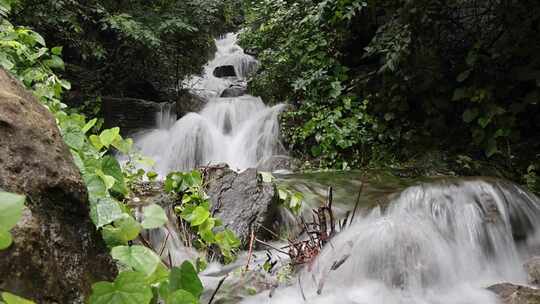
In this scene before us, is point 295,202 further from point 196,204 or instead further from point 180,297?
point 180,297

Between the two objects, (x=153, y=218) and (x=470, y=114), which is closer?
(x=153, y=218)

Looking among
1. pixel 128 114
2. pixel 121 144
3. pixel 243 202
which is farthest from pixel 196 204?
pixel 128 114

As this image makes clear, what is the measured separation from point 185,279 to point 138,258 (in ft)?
0.47

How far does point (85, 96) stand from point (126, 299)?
301 inches

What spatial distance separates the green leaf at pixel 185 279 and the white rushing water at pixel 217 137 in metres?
5.72

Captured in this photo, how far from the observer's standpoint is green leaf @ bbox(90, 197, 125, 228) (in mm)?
1164

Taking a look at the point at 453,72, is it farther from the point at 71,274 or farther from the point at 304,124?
the point at 71,274

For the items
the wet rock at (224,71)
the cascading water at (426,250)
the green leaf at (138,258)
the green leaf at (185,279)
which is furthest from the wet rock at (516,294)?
the wet rock at (224,71)

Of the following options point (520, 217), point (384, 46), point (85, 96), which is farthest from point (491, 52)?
point (85, 96)

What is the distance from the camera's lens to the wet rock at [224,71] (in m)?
12.8

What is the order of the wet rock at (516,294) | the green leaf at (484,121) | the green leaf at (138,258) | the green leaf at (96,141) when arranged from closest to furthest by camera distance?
1. the green leaf at (138,258)
2. the green leaf at (96,141)
3. the wet rock at (516,294)
4. the green leaf at (484,121)

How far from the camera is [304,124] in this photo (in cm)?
694

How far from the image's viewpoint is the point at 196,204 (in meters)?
3.21

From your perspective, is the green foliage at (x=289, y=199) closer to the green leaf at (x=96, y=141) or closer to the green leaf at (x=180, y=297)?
the green leaf at (x=96, y=141)
